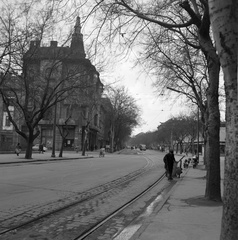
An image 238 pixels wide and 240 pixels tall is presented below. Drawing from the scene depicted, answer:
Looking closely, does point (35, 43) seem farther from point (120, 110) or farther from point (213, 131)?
point (120, 110)

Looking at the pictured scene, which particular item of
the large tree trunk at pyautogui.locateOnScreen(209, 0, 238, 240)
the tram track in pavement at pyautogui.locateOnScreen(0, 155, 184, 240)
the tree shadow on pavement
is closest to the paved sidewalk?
the tree shadow on pavement

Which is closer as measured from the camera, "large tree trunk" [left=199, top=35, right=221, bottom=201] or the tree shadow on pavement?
the tree shadow on pavement

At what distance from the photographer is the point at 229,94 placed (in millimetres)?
3959

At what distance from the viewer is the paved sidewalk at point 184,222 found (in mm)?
5727

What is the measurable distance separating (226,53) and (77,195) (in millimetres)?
7806

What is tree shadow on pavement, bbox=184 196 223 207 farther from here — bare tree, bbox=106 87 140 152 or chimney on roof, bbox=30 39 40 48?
bare tree, bbox=106 87 140 152

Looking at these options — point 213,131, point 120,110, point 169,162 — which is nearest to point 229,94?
point 213,131

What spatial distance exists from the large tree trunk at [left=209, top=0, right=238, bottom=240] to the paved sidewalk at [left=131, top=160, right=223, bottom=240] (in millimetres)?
1974

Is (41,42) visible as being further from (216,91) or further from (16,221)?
(16,221)

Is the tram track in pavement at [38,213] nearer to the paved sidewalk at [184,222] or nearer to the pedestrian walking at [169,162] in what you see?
the paved sidewalk at [184,222]

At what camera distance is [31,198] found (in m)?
9.41

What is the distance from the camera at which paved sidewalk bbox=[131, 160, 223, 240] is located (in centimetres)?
573

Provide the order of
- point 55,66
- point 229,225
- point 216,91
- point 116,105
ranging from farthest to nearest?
1. point 116,105
2. point 55,66
3. point 216,91
4. point 229,225

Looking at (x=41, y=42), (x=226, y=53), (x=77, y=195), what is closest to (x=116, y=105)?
(x=41, y=42)
